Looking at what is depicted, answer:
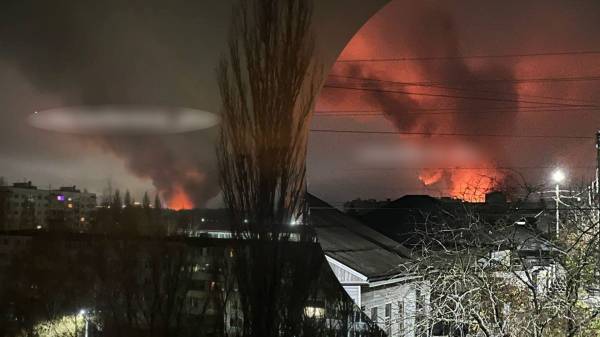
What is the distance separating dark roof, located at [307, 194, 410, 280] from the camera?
97.1 inches

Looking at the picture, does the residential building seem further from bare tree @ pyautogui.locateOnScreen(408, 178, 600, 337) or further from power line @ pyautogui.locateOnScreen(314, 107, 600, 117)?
bare tree @ pyautogui.locateOnScreen(408, 178, 600, 337)

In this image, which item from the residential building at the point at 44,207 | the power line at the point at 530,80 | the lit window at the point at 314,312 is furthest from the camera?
the residential building at the point at 44,207

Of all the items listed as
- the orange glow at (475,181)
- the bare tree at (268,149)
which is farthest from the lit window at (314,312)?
the orange glow at (475,181)

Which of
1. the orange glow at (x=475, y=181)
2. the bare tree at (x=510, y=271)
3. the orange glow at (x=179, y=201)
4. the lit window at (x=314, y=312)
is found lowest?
the lit window at (x=314, y=312)

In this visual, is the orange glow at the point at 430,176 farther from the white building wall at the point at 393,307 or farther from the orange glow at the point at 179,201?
the orange glow at the point at 179,201

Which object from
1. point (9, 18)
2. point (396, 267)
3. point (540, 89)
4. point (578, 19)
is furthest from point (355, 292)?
point (9, 18)

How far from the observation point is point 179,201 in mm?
2674

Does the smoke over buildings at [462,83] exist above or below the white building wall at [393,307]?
above

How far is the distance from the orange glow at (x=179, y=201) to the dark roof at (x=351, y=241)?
0.61 m

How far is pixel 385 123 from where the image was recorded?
244 cm

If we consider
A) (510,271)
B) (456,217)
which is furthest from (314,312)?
(510,271)

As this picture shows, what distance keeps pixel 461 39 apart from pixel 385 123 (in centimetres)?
52

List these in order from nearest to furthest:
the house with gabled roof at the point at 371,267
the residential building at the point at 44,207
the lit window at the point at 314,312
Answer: the house with gabled roof at the point at 371,267
the lit window at the point at 314,312
the residential building at the point at 44,207

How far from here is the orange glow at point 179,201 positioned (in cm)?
265
